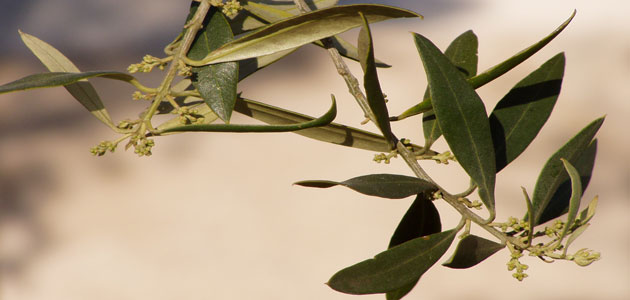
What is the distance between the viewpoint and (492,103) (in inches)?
65.6

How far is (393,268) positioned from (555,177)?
16 centimetres

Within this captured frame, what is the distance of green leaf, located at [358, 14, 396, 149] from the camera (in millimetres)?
315

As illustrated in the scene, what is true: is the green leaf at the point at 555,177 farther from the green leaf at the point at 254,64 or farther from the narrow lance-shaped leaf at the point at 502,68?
the green leaf at the point at 254,64

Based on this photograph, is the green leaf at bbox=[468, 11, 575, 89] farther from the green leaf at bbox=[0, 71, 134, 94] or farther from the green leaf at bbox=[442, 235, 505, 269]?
the green leaf at bbox=[0, 71, 134, 94]

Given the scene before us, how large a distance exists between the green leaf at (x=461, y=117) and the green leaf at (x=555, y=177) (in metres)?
0.07

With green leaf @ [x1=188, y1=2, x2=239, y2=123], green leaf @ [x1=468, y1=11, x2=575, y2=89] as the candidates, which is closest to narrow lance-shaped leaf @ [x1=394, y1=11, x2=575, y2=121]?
green leaf @ [x1=468, y1=11, x2=575, y2=89]

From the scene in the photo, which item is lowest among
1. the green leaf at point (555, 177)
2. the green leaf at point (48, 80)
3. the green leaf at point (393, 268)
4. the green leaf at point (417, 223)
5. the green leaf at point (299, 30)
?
the green leaf at point (393, 268)

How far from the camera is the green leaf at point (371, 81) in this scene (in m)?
0.32

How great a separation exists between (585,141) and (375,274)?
172mm

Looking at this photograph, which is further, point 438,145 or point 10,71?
point 10,71

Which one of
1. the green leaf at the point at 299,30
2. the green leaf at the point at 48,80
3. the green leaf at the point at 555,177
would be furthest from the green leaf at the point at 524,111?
the green leaf at the point at 48,80

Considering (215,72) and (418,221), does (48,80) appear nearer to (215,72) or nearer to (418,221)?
(215,72)

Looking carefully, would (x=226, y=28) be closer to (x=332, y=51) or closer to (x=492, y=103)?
(x=332, y=51)

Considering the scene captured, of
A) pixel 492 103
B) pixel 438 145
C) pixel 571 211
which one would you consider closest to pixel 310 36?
pixel 571 211
